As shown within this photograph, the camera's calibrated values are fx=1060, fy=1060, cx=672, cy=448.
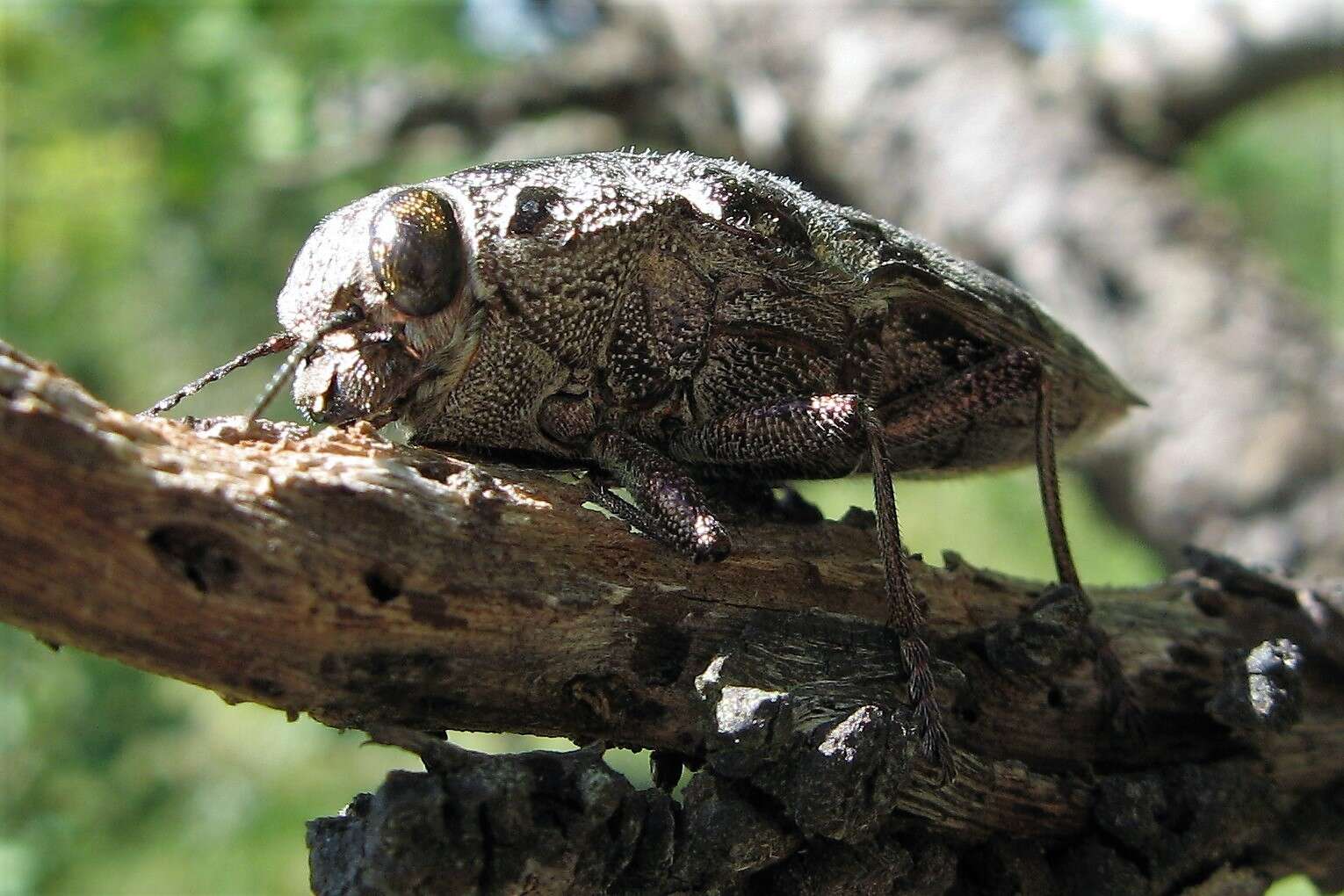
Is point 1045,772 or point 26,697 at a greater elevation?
point 26,697

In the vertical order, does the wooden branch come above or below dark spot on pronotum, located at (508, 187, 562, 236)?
below

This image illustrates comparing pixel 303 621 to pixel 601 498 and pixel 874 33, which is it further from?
pixel 874 33

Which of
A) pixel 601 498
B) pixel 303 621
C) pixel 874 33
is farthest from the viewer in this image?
pixel 874 33

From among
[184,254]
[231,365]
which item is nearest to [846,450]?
[231,365]

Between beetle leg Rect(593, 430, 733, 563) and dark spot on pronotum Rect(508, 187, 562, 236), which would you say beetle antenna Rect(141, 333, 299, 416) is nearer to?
dark spot on pronotum Rect(508, 187, 562, 236)

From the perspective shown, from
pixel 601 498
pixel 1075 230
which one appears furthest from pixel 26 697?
pixel 1075 230

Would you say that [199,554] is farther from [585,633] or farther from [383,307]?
[383,307]

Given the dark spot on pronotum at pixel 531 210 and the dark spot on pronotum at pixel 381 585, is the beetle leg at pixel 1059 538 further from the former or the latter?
the dark spot on pronotum at pixel 381 585

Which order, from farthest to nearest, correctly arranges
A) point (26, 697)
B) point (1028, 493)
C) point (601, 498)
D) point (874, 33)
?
point (874, 33), point (1028, 493), point (26, 697), point (601, 498)

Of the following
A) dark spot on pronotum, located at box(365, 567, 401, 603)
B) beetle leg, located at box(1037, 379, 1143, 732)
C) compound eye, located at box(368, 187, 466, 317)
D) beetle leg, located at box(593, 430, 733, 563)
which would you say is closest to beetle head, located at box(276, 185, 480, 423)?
compound eye, located at box(368, 187, 466, 317)
